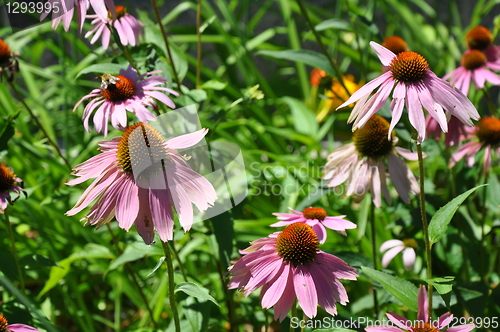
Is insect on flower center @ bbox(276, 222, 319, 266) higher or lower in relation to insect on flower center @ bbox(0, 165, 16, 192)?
lower

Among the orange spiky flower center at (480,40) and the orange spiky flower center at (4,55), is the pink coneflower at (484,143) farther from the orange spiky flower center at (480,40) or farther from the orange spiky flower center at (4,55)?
the orange spiky flower center at (4,55)

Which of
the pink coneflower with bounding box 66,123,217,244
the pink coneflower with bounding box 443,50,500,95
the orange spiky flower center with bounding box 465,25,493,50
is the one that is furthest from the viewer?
the orange spiky flower center with bounding box 465,25,493,50

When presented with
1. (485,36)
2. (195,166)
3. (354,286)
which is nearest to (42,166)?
(195,166)

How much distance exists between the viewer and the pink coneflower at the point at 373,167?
91cm

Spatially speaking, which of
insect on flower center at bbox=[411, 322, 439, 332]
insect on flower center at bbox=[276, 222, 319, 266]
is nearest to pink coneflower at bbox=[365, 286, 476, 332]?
insect on flower center at bbox=[411, 322, 439, 332]

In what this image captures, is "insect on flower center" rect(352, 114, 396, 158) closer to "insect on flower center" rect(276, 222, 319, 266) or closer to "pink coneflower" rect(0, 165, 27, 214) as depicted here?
"insect on flower center" rect(276, 222, 319, 266)

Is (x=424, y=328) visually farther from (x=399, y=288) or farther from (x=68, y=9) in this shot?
(x=68, y=9)

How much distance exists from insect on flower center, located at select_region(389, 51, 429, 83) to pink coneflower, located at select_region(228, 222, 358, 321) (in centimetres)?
25

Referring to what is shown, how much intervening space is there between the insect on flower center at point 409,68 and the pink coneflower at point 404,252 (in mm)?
369

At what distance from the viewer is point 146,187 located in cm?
65

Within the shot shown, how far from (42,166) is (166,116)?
87 cm

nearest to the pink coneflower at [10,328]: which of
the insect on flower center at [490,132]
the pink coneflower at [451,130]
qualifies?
the pink coneflower at [451,130]

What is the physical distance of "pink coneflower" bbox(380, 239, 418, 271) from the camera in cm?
91

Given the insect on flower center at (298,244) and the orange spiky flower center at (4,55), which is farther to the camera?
the orange spiky flower center at (4,55)
